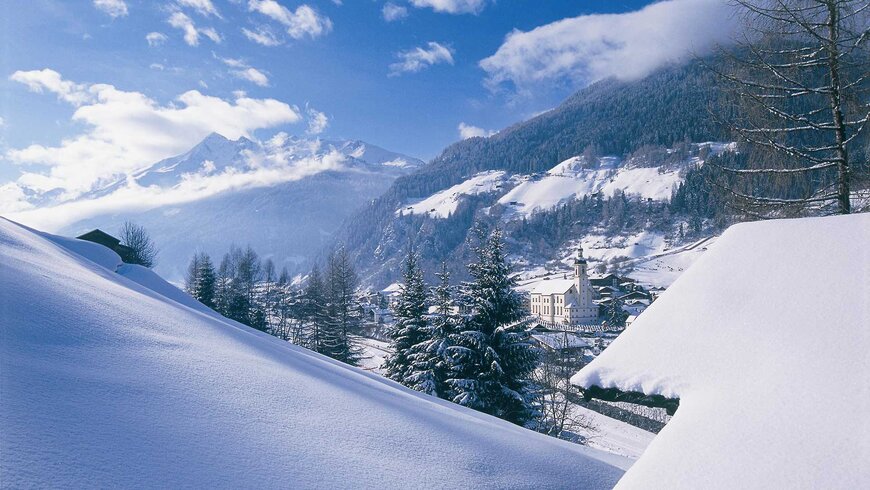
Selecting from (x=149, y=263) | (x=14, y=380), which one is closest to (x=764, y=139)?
(x=14, y=380)

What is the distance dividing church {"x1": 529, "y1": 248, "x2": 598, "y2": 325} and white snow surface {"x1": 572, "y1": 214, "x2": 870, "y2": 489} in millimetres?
73651

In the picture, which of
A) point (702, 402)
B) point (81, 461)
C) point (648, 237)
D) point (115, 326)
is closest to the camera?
point (81, 461)

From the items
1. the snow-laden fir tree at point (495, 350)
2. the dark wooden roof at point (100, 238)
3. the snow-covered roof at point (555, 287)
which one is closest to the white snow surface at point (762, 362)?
the snow-laden fir tree at point (495, 350)

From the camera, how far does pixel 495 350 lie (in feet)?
52.0

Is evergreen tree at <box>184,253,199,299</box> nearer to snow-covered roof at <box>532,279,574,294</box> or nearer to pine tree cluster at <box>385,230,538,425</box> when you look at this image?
pine tree cluster at <box>385,230,538,425</box>

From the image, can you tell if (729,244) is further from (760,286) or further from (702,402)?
(702,402)

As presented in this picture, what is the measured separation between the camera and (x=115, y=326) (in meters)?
4.08

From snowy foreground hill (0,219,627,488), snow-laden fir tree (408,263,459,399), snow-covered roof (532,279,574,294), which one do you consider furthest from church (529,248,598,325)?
snowy foreground hill (0,219,627,488)

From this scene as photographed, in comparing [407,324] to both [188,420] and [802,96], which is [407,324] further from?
[188,420]

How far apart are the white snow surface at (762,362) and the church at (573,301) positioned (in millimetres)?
73651

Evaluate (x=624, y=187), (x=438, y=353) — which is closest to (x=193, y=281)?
(x=438, y=353)

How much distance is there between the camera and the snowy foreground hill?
237cm

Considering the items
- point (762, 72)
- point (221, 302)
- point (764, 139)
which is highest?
point (762, 72)

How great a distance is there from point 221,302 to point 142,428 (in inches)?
1714
